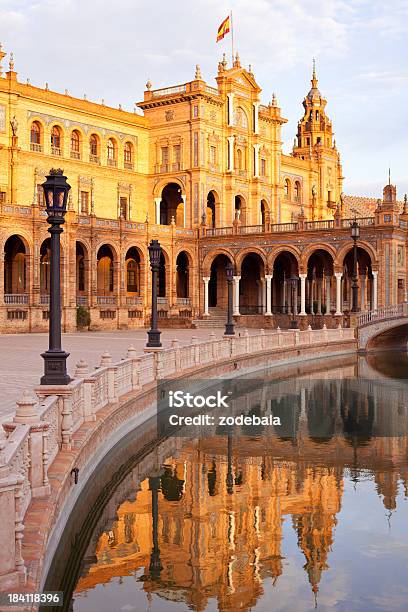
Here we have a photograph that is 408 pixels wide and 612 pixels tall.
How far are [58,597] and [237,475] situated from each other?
20.4ft

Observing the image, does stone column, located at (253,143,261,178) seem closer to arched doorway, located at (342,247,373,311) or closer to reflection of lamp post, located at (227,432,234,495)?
arched doorway, located at (342,247,373,311)

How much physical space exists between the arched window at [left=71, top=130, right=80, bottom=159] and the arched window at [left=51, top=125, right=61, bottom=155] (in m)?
1.28

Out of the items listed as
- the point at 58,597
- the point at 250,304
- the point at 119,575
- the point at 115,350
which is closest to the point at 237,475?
the point at 119,575

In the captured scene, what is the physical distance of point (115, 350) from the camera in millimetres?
28438

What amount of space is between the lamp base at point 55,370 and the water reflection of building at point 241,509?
212cm

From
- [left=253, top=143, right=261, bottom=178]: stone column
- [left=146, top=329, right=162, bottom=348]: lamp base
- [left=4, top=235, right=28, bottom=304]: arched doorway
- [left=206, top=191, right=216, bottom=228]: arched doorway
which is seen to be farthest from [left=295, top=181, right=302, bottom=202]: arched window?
[left=146, top=329, right=162, bottom=348]: lamp base

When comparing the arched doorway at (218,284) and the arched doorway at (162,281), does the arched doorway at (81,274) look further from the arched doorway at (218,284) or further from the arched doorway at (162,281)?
the arched doorway at (218,284)

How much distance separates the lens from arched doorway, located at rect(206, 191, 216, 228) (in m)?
59.7

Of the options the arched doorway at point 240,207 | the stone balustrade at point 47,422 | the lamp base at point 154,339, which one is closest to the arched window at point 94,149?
the arched doorway at point 240,207

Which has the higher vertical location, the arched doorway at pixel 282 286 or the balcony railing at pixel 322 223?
the balcony railing at pixel 322 223

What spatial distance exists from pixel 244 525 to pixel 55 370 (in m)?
3.43

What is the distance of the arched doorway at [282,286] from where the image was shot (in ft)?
188

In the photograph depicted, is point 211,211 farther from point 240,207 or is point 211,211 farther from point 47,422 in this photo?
point 47,422

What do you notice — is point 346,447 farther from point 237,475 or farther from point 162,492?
point 162,492
